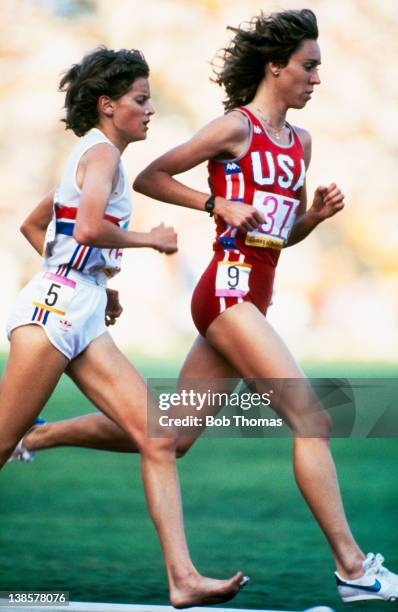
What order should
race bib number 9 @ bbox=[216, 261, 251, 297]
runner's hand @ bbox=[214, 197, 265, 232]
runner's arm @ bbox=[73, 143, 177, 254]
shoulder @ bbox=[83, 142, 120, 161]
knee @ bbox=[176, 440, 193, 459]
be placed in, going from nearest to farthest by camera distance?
runner's arm @ bbox=[73, 143, 177, 254] < shoulder @ bbox=[83, 142, 120, 161] < runner's hand @ bbox=[214, 197, 265, 232] < race bib number 9 @ bbox=[216, 261, 251, 297] < knee @ bbox=[176, 440, 193, 459]

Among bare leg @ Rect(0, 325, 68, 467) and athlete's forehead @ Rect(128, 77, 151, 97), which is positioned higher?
athlete's forehead @ Rect(128, 77, 151, 97)

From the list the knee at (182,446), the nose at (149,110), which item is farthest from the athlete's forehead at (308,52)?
the knee at (182,446)


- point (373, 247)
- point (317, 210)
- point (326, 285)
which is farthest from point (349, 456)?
point (317, 210)

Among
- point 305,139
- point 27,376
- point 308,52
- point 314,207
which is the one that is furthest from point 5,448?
point 308,52

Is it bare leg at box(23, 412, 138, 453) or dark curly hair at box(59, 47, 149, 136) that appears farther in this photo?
bare leg at box(23, 412, 138, 453)

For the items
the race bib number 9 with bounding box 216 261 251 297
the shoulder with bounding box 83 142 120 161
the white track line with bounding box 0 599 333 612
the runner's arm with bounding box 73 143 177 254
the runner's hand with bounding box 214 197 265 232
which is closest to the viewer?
the runner's arm with bounding box 73 143 177 254

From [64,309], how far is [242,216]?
0.57 meters

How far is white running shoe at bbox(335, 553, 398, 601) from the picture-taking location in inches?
143

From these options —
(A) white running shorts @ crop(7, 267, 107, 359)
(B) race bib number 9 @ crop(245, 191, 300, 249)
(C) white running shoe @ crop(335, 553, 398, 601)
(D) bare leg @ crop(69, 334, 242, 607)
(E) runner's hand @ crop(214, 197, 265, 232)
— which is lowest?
(C) white running shoe @ crop(335, 553, 398, 601)

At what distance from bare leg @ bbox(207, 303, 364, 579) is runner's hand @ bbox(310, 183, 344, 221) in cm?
46

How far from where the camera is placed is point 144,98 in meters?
3.69

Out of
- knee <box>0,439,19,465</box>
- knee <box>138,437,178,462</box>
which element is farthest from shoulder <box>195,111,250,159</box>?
knee <box>0,439,19,465</box>

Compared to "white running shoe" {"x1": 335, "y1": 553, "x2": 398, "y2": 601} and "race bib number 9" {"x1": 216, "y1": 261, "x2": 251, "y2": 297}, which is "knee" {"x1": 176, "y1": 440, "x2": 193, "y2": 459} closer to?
"race bib number 9" {"x1": 216, "y1": 261, "x2": 251, "y2": 297}

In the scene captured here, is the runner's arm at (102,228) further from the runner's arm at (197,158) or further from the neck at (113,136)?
the runner's arm at (197,158)
